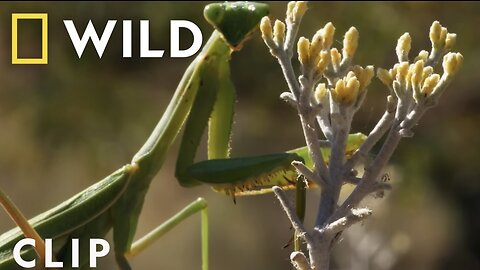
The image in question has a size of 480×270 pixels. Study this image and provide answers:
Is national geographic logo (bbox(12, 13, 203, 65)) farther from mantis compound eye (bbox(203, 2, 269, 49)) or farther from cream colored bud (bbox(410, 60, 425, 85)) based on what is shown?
cream colored bud (bbox(410, 60, 425, 85))

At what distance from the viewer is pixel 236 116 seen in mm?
3998

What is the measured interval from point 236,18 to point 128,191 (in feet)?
0.97

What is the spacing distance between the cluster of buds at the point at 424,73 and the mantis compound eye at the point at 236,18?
0.25 metres

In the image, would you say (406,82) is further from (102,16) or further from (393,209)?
(393,209)

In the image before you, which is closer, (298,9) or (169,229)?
(298,9)

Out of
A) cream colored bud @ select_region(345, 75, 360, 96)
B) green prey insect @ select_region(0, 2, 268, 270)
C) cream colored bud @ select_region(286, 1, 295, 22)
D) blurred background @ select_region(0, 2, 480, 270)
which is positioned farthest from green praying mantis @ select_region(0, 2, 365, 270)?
blurred background @ select_region(0, 2, 480, 270)

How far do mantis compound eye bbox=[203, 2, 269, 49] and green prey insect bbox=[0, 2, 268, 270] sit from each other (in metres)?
0.03

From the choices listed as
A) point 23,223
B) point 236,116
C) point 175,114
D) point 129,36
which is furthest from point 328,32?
point 236,116

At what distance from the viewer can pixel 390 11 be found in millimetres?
3525

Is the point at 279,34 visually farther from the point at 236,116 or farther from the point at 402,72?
the point at 236,116

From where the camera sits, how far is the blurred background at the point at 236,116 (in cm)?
355

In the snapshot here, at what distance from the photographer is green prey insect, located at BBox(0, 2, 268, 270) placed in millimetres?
1249

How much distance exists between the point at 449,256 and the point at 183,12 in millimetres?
1876

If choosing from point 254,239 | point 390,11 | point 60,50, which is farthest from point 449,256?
point 60,50
